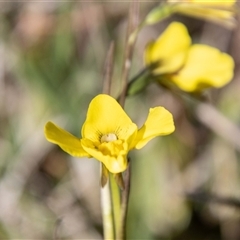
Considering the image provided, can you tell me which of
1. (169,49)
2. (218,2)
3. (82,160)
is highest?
(218,2)

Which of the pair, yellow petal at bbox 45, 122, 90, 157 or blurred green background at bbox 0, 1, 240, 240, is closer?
yellow petal at bbox 45, 122, 90, 157

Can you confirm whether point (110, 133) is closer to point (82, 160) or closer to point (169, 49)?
point (169, 49)

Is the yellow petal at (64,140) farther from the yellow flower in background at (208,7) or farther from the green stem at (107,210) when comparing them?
the yellow flower in background at (208,7)

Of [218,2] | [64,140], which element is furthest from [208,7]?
[64,140]

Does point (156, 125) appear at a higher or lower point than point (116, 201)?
higher

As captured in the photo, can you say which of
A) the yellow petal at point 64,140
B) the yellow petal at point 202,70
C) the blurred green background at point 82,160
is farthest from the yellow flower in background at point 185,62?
the yellow petal at point 64,140

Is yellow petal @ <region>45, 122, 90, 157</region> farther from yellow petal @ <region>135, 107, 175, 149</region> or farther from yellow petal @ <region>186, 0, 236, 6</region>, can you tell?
yellow petal @ <region>186, 0, 236, 6</region>

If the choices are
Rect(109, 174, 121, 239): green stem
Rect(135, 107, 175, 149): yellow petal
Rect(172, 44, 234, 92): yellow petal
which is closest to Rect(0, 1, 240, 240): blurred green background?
Rect(172, 44, 234, 92): yellow petal

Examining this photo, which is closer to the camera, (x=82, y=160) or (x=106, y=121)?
(x=106, y=121)
